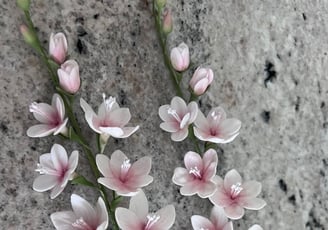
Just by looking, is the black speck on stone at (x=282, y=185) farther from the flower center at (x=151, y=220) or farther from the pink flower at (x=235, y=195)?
the flower center at (x=151, y=220)

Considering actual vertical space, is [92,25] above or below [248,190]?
above

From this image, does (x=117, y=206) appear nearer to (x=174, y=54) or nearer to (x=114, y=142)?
(x=114, y=142)

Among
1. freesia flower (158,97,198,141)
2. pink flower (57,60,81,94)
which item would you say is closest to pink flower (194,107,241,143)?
freesia flower (158,97,198,141)

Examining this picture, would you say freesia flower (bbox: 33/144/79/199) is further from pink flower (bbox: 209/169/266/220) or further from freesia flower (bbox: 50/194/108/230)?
pink flower (bbox: 209/169/266/220)

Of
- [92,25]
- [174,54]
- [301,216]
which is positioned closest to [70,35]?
[92,25]

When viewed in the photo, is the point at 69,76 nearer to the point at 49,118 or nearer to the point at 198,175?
the point at 49,118

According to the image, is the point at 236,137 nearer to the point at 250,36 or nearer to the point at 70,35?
the point at 250,36
